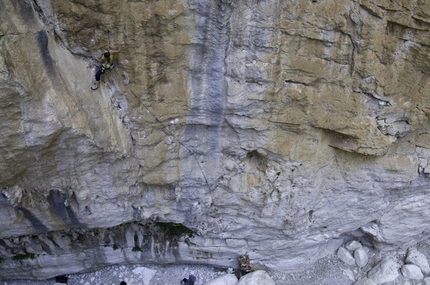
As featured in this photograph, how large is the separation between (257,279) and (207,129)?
11.6 ft

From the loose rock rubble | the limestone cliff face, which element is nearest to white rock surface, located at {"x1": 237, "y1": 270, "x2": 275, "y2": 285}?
the loose rock rubble

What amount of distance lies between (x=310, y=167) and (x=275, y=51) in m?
2.21

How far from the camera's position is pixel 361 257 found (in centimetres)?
745

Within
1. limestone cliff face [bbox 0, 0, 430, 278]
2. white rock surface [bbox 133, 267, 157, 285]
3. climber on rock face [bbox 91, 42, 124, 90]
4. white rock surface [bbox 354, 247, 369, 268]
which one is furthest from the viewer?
white rock surface [bbox 354, 247, 369, 268]

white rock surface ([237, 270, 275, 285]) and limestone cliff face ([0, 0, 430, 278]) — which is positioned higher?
limestone cliff face ([0, 0, 430, 278])

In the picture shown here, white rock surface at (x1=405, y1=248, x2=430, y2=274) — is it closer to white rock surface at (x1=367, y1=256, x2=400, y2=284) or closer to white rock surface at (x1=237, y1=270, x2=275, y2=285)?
white rock surface at (x1=367, y1=256, x2=400, y2=284)

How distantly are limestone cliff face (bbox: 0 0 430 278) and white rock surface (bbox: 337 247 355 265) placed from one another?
725 mm

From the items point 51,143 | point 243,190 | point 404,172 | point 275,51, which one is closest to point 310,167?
point 243,190

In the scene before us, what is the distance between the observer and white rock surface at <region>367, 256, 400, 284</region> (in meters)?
7.02

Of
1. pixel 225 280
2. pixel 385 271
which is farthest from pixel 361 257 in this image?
pixel 225 280

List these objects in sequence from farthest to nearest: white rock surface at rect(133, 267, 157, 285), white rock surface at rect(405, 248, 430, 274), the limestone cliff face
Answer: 1. white rock surface at rect(133, 267, 157, 285)
2. white rock surface at rect(405, 248, 430, 274)
3. the limestone cliff face

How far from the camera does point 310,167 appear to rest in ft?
19.1

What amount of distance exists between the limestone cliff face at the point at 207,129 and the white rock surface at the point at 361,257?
1.70 ft

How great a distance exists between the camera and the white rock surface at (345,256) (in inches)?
297
